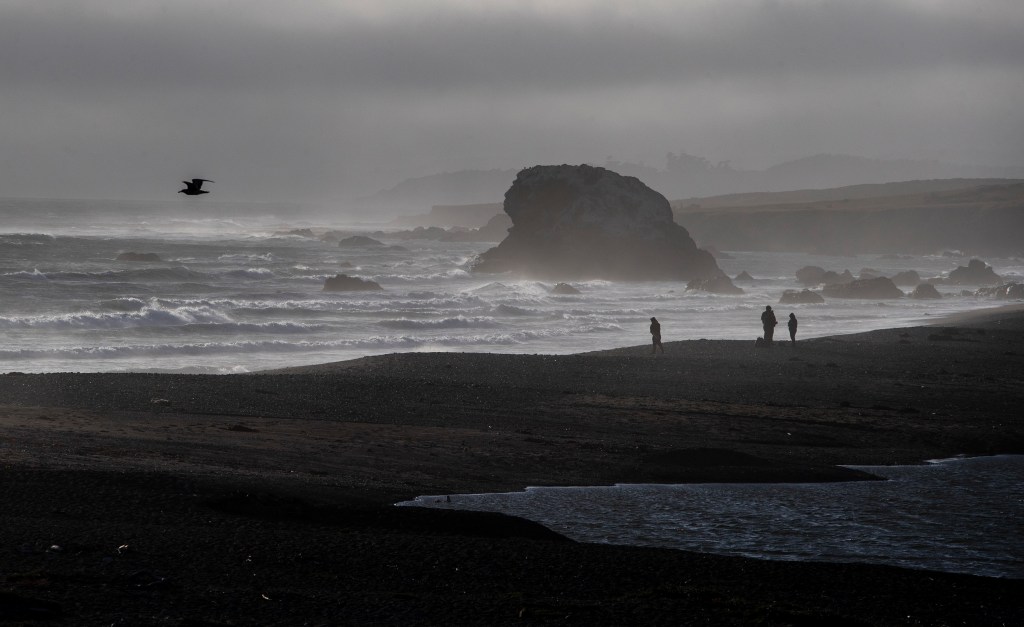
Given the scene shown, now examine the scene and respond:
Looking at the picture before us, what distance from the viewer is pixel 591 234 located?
84375 millimetres

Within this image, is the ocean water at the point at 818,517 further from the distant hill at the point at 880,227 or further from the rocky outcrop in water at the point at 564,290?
the distant hill at the point at 880,227

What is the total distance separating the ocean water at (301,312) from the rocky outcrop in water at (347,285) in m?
1.21

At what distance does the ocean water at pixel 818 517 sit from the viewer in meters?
11.5

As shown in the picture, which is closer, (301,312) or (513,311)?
(301,312)

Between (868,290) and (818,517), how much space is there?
56.7 metres

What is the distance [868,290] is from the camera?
2623 inches

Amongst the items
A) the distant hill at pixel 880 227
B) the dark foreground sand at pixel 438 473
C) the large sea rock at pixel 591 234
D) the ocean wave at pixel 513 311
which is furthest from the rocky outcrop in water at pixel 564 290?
the distant hill at pixel 880 227

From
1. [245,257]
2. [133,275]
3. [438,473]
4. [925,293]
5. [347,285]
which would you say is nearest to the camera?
[438,473]

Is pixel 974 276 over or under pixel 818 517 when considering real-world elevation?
over

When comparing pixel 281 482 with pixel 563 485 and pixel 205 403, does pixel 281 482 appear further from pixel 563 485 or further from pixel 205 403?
pixel 205 403

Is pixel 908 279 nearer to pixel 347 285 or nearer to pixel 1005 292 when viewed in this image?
pixel 1005 292

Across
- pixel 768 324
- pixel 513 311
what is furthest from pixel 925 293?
pixel 768 324

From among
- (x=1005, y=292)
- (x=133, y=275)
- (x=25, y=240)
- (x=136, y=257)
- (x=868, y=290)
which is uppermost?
(x=25, y=240)

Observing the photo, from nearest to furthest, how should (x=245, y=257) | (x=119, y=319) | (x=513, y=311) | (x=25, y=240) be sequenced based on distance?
(x=119, y=319)
(x=513, y=311)
(x=245, y=257)
(x=25, y=240)
